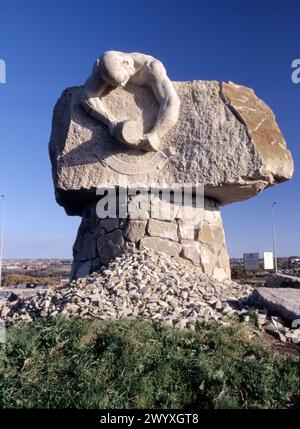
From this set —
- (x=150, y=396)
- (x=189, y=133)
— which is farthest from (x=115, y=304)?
(x=189, y=133)

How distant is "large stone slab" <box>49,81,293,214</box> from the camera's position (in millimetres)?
5309

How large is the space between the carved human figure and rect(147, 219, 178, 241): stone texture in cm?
101

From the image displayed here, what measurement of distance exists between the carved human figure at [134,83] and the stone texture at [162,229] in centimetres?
101

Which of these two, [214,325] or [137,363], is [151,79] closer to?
[214,325]

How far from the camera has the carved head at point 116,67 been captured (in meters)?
5.36

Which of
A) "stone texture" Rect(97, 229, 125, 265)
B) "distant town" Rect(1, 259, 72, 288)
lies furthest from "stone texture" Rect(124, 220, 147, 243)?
"distant town" Rect(1, 259, 72, 288)

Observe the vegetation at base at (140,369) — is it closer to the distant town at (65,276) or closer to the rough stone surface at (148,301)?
the rough stone surface at (148,301)

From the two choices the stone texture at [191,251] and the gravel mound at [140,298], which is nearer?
the gravel mound at [140,298]

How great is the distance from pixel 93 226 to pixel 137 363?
11.3ft

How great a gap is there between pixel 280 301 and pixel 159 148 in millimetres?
2780

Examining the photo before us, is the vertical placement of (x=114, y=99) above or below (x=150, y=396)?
above

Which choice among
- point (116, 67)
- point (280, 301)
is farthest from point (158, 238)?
point (116, 67)

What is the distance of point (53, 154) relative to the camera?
19.7ft

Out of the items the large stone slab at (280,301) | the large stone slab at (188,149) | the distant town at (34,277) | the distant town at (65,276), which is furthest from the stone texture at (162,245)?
the distant town at (34,277)
